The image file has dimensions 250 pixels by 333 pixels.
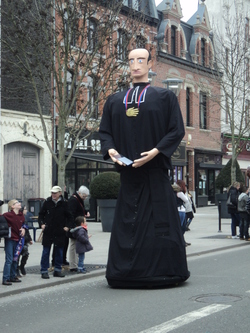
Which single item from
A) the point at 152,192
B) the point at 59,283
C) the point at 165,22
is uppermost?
the point at 165,22

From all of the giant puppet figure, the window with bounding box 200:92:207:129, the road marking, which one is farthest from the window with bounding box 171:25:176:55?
the road marking

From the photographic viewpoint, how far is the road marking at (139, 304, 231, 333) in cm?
671

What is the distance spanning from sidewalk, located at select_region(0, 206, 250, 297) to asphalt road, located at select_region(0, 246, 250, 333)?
27 cm

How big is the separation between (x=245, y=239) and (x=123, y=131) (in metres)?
10.2

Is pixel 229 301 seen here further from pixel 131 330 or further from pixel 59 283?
pixel 59 283

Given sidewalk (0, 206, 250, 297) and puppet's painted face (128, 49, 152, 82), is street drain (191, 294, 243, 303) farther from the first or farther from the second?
puppet's painted face (128, 49, 152, 82)

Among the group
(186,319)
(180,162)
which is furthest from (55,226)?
(180,162)

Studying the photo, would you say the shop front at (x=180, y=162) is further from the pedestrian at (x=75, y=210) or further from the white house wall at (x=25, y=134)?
the pedestrian at (x=75, y=210)

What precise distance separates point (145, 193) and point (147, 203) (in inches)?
5.6

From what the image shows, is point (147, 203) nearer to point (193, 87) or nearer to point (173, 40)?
point (173, 40)

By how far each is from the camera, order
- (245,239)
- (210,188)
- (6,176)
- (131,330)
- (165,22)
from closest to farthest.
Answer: (131,330), (245,239), (6,176), (165,22), (210,188)

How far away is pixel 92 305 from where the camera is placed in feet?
27.6

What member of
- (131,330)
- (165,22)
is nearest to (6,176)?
(165,22)

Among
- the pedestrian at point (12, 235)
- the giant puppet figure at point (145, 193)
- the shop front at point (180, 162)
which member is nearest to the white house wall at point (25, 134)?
the shop front at point (180, 162)
